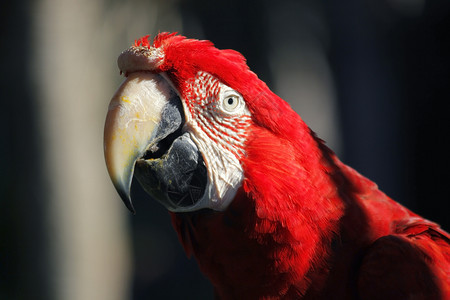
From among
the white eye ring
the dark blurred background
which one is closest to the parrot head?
the white eye ring

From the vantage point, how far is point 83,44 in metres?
3.04

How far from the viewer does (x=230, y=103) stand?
1184 millimetres

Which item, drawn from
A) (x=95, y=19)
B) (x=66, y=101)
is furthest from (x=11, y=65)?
(x=95, y=19)

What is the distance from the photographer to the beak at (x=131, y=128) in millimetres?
1092

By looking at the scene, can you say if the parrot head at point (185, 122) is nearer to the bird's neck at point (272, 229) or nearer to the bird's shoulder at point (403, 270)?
the bird's neck at point (272, 229)

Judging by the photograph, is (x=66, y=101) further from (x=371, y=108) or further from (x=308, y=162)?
(x=371, y=108)

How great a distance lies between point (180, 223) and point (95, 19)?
245cm

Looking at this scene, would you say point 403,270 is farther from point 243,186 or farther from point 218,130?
point 218,130

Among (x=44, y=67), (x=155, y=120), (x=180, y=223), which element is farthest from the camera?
(x=44, y=67)

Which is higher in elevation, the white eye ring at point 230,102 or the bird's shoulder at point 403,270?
the white eye ring at point 230,102

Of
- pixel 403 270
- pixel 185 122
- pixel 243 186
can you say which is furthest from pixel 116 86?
pixel 403 270

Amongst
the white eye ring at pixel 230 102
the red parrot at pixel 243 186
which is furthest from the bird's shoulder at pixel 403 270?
the white eye ring at pixel 230 102

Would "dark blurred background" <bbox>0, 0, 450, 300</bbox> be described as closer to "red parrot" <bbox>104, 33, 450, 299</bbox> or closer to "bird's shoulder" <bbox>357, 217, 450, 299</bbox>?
"red parrot" <bbox>104, 33, 450, 299</bbox>

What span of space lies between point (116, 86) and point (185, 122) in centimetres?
252
